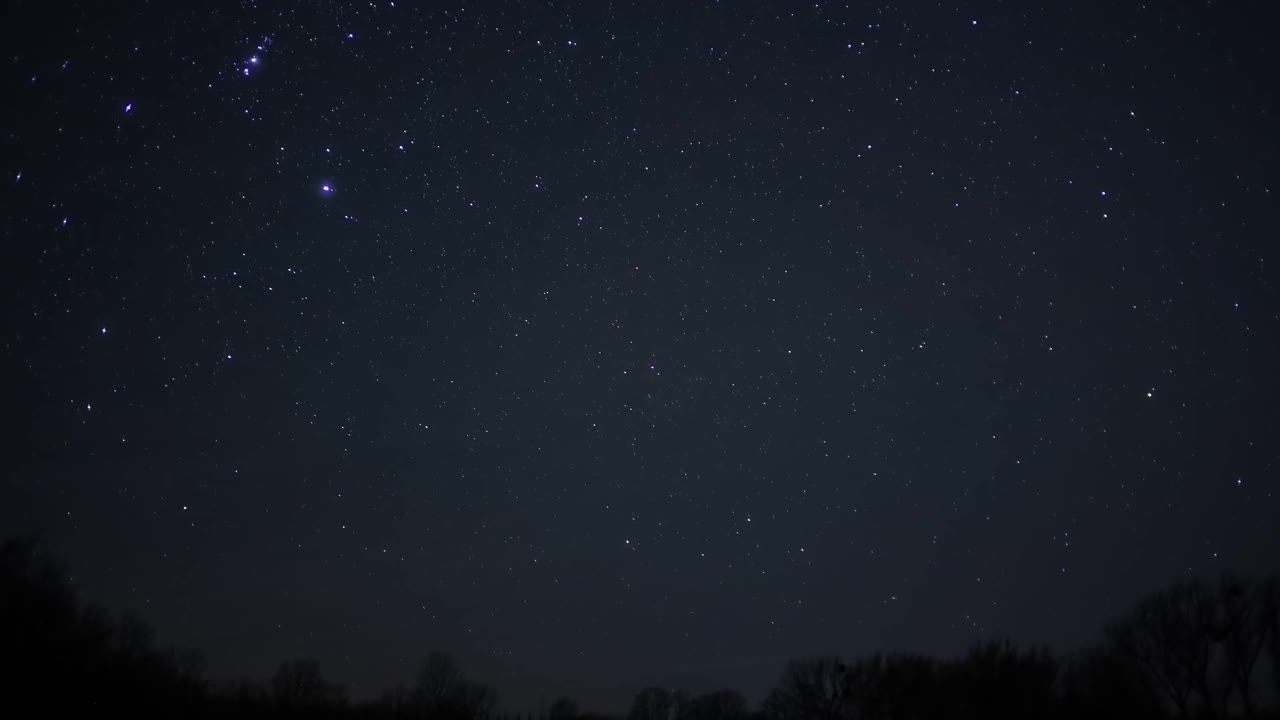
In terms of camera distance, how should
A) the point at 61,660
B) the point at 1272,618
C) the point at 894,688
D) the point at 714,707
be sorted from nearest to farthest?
the point at 61,660 → the point at 1272,618 → the point at 894,688 → the point at 714,707

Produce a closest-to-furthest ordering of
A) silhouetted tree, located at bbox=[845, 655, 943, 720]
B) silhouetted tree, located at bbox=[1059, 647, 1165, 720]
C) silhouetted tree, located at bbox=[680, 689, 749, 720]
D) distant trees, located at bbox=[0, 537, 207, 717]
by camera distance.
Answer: distant trees, located at bbox=[0, 537, 207, 717]
silhouetted tree, located at bbox=[1059, 647, 1165, 720]
silhouetted tree, located at bbox=[845, 655, 943, 720]
silhouetted tree, located at bbox=[680, 689, 749, 720]

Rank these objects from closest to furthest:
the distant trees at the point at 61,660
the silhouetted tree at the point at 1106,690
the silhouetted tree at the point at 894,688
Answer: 1. the distant trees at the point at 61,660
2. the silhouetted tree at the point at 1106,690
3. the silhouetted tree at the point at 894,688

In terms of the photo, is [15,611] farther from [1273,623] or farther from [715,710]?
[715,710]

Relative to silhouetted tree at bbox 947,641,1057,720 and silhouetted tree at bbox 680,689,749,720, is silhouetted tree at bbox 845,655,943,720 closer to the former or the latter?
silhouetted tree at bbox 947,641,1057,720

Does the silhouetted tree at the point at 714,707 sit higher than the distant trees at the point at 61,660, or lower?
lower

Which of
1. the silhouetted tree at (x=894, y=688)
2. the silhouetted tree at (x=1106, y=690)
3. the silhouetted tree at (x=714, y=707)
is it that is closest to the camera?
the silhouetted tree at (x=1106, y=690)

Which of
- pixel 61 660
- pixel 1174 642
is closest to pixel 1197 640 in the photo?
pixel 1174 642

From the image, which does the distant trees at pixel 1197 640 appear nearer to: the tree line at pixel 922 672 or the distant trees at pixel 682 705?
the tree line at pixel 922 672

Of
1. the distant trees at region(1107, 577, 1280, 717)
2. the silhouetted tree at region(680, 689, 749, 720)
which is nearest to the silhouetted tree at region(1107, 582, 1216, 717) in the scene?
the distant trees at region(1107, 577, 1280, 717)

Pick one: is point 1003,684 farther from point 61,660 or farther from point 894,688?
point 61,660

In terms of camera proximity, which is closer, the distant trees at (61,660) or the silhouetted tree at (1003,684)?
the distant trees at (61,660)

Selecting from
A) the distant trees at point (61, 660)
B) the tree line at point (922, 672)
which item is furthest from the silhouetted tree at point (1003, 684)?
the distant trees at point (61, 660)

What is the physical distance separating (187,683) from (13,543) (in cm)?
942

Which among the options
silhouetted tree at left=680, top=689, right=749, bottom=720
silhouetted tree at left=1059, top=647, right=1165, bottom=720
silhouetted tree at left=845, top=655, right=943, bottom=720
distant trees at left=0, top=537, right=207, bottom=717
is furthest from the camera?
silhouetted tree at left=680, top=689, right=749, bottom=720
